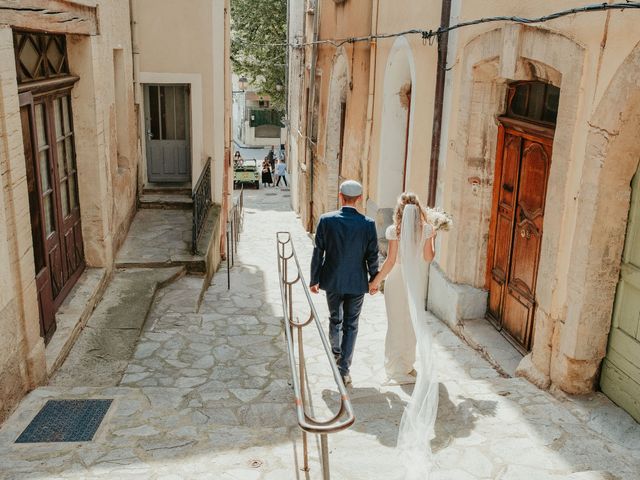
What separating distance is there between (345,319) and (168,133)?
25.5 ft

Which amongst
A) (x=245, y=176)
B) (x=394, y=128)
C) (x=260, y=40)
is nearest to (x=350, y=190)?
(x=394, y=128)

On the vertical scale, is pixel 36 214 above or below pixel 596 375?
above

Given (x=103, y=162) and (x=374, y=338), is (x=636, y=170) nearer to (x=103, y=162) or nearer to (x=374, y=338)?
(x=374, y=338)

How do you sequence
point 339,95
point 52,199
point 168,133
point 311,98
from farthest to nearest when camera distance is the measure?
point 311,98 → point 339,95 → point 168,133 → point 52,199

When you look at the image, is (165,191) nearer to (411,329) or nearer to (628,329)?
(411,329)

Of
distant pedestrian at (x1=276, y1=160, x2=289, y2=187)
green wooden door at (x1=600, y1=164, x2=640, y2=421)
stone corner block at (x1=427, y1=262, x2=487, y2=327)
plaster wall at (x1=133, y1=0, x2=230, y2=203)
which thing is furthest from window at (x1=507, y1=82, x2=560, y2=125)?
distant pedestrian at (x1=276, y1=160, x2=289, y2=187)

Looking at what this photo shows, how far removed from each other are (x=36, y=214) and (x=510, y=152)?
459 cm

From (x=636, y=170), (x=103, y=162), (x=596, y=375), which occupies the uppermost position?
(x=636, y=170)

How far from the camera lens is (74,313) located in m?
6.60

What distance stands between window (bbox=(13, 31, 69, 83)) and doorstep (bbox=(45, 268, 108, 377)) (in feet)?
7.59

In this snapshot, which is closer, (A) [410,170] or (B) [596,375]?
(B) [596,375]

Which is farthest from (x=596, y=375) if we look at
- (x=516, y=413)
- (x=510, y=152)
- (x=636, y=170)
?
(x=510, y=152)

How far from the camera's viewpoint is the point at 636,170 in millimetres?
4406

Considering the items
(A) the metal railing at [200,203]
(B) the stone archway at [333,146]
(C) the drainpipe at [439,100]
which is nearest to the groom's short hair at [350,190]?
(C) the drainpipe at [439,100]
